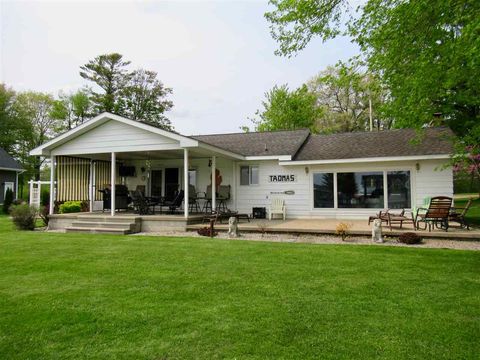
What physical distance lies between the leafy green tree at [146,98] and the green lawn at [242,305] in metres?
28.8

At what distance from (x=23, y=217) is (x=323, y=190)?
10.6m

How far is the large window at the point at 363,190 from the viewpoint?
11445 mm

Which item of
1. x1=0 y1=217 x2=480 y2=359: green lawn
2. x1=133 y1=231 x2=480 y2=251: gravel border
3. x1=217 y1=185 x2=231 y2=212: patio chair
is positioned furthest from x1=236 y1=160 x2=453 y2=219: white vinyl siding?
x1=0 y1=217 x2=480 y2=359: green lawn

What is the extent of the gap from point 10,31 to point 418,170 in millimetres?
15547

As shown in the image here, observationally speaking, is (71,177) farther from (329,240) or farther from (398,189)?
(398,189)

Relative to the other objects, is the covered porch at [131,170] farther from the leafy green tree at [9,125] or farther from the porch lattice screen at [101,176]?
the leafy green tree at [9,125]

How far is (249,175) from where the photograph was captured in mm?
13422

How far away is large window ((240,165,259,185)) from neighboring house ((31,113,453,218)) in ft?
0.14

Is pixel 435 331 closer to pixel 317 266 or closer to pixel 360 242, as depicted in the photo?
pixel 317 266

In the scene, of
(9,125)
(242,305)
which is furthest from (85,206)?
Result: (9,125)

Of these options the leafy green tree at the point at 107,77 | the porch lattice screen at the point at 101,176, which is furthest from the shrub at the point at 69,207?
the leafy green tree at the point at 107,77

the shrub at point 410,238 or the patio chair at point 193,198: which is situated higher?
the patio chair at point 193,198

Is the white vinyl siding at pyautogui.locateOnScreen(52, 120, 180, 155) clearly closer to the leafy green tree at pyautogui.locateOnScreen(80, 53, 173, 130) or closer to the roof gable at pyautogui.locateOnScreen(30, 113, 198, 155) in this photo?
the roof gable at pyautogui.locateOnScreen(30, 113, 198, 155)

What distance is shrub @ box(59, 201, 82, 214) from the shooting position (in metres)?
12.9
